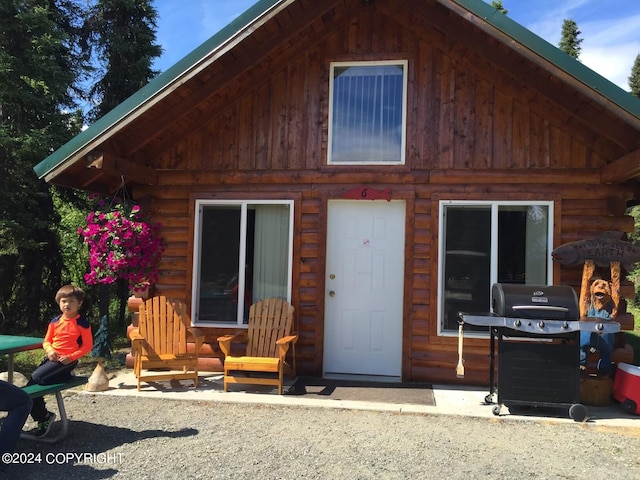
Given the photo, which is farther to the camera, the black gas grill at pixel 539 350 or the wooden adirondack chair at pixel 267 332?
the wooden adirondack chair at pixel 267 332

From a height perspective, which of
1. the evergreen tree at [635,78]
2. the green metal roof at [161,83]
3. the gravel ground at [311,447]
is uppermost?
the evergreen tree at [635,78]

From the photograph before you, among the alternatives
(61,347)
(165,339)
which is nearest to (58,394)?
(61,347)

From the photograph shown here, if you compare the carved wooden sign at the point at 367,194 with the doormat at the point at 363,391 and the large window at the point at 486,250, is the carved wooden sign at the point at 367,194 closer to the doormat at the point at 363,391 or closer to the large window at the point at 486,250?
the large window at the point at 486,250

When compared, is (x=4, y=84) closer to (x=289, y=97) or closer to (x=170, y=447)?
(x=289, y=97)

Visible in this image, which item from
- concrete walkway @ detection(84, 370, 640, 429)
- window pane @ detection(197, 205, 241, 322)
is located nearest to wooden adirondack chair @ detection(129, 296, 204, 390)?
concrete walkway @ detection(84, 370, 640, 429)

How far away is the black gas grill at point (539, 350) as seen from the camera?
4.69 meters

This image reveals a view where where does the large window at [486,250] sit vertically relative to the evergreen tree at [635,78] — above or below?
below

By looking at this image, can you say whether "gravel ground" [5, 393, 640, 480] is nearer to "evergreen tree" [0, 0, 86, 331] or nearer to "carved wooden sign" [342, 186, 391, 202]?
"carved wooden sign" [342, 186, 391, 202]

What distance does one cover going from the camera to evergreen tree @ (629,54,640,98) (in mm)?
19516

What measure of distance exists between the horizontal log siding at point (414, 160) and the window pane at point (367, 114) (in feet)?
0.52

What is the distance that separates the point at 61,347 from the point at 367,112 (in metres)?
4.47

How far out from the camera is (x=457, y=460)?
379cm

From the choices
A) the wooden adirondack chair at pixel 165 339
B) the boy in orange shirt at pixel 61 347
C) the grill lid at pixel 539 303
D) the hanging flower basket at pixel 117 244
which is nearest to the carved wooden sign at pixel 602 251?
the grill lid at pixel 539 303

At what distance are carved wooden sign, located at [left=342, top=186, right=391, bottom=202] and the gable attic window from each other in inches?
→ 14.5
